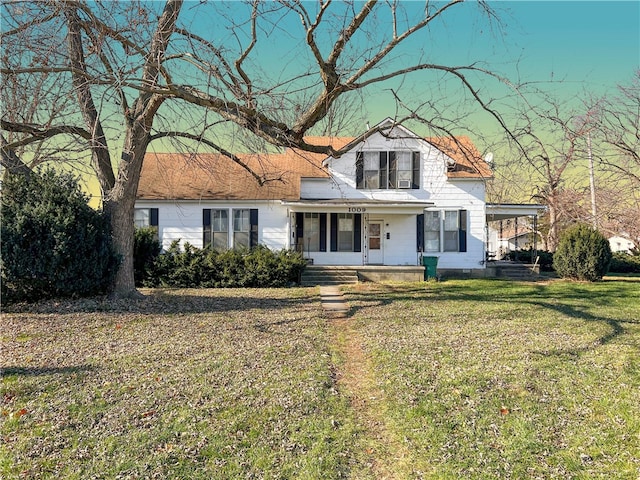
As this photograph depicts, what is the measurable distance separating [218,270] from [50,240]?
20.8 ft

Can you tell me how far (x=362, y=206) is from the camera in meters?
17.5

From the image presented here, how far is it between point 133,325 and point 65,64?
498cm

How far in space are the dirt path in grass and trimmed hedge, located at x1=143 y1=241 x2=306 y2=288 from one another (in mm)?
7125

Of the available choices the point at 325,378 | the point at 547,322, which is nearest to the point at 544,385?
the point at 325,378

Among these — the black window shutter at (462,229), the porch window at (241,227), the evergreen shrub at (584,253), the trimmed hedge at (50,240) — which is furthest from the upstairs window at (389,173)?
the trimmed hedge at (50,240)

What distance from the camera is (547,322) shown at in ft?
31.2

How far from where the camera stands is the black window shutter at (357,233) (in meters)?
18.9

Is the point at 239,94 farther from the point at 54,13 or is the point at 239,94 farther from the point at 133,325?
the point at 133,325

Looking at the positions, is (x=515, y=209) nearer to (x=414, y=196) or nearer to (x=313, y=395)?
(x=414, y=196)

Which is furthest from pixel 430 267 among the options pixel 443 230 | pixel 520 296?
pixel 520 296

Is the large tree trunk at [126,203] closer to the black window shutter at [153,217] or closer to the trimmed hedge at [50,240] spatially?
the trimmed hedge at [50,240]

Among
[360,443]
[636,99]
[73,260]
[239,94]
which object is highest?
[636,99]

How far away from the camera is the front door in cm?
1930

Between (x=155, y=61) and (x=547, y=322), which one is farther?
(x=547, y=322)
